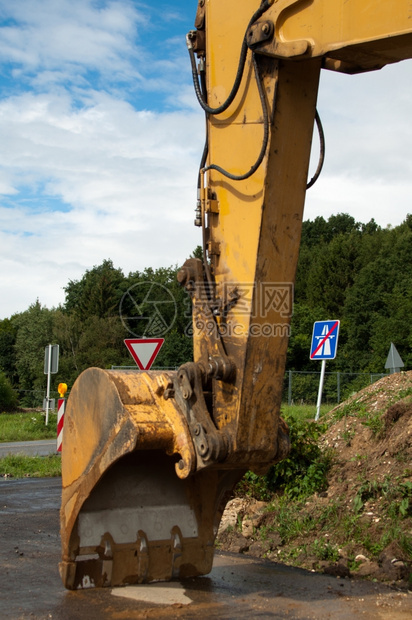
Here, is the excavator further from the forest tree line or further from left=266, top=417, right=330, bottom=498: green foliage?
the forest tree line

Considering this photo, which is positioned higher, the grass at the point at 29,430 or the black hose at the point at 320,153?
the black hose at the point at 320,153

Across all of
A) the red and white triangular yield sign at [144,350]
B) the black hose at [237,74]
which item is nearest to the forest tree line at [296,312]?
the red and white triangular yield sign at [144,350]

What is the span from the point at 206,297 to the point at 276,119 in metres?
1.08

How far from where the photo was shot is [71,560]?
14.9ft

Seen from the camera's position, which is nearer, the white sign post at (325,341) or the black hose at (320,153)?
the black hose at (320,153)

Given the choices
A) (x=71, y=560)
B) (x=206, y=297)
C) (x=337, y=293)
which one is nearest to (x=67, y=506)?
(x=71, y=560)

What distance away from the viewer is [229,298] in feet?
13.8

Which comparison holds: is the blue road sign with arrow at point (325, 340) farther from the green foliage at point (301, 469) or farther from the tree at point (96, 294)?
the tree at point (96, 294)

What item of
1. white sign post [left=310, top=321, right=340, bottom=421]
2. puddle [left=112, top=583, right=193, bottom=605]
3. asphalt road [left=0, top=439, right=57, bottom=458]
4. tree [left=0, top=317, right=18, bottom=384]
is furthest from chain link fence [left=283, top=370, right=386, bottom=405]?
tree [left=0, top=317, right=18, bottom=384]

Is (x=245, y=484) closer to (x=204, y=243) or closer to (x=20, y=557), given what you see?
(x=20, y=557)

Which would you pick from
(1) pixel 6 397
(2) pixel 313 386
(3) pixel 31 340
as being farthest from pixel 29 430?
(3) pixel 31 340

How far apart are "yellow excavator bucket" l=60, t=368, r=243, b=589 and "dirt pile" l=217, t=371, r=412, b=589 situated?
139cm

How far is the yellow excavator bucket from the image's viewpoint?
4.35 meters

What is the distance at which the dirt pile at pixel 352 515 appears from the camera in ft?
18.7
